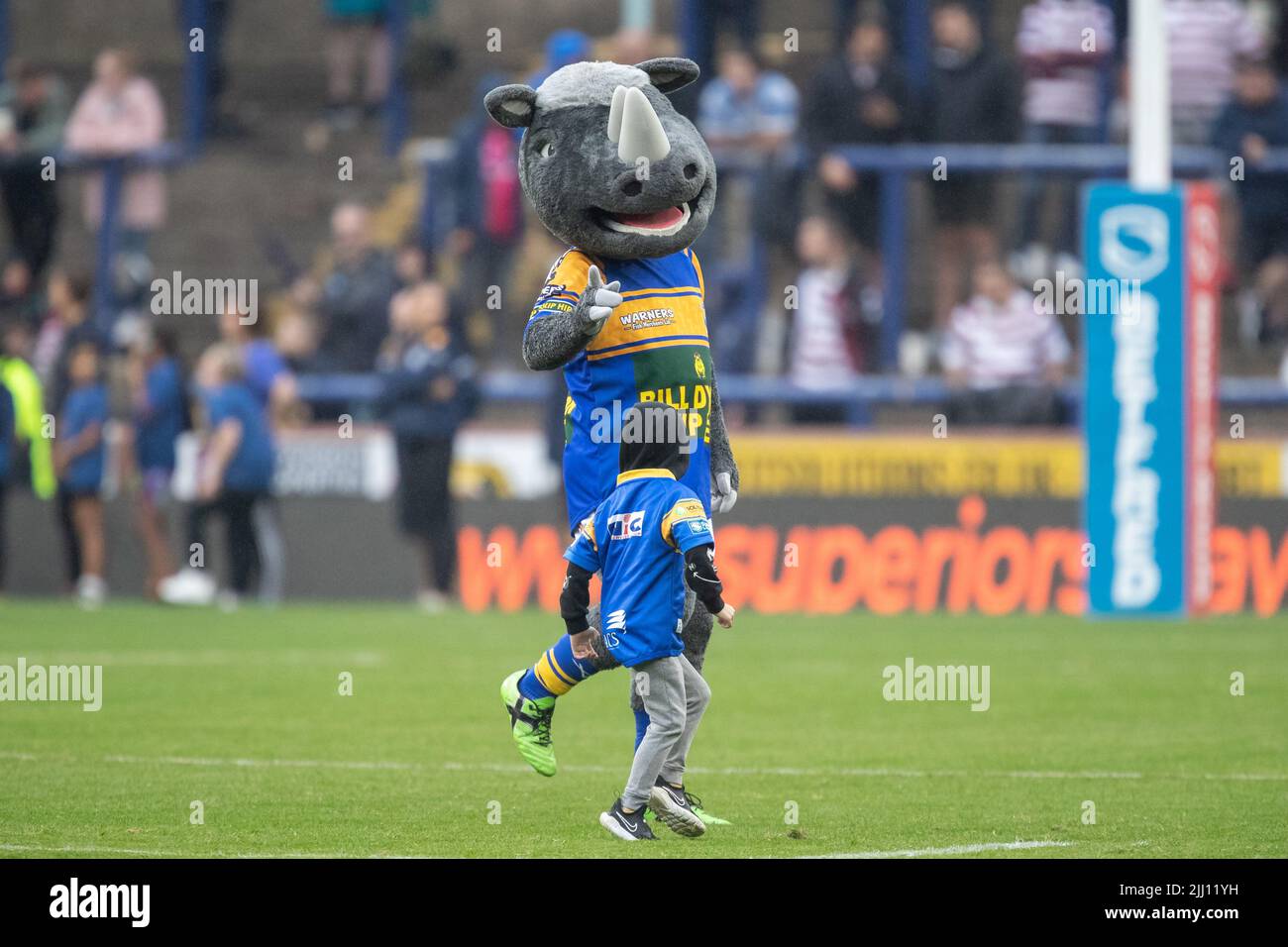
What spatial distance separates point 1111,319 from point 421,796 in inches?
376

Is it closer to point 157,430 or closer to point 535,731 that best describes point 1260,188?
point 157,430

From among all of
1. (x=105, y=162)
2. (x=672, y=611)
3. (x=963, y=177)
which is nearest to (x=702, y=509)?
(x=672, y=611)

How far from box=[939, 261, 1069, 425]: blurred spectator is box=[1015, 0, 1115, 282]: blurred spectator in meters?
0.74

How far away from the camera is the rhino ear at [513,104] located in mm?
8555

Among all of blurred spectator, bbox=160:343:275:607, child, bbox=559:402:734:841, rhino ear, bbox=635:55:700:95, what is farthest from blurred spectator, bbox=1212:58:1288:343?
child, bbox=559:402:734:841

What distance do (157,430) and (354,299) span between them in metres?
2.37

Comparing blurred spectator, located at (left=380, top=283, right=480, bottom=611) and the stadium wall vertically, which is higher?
blurred spectator, located at (left=380, top=283, right=480, bottom=611)

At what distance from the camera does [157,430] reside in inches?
790

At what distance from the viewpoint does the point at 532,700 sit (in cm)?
848

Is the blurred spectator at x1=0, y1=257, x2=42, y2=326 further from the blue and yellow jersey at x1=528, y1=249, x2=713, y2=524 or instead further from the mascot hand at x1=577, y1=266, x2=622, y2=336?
the mascot hand at x1=577, y1=266, x2=622, y2=336

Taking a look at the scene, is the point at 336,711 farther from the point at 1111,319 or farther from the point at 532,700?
the point at 1111,319

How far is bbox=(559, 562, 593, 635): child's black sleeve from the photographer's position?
8297mm
